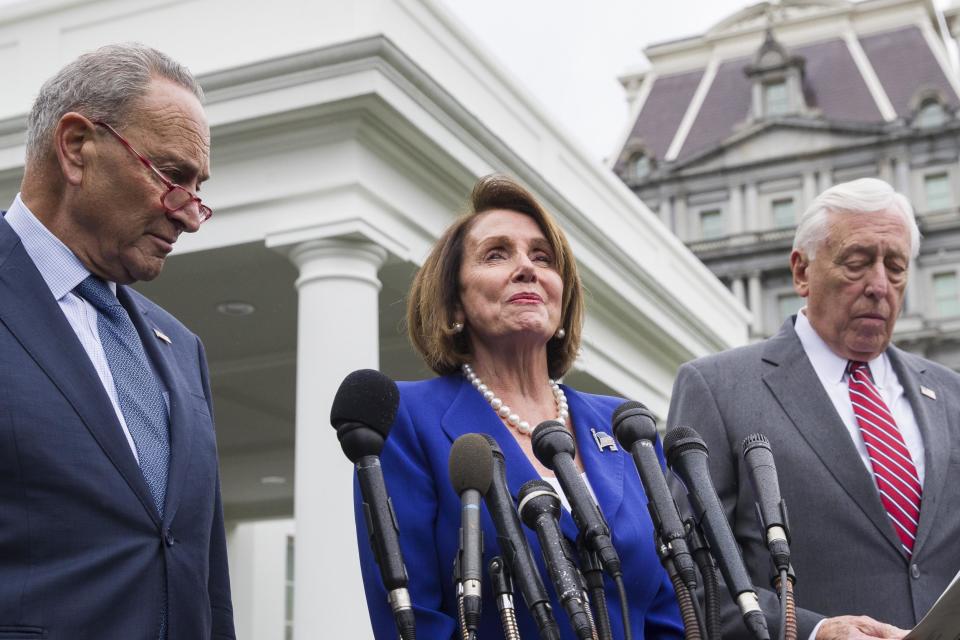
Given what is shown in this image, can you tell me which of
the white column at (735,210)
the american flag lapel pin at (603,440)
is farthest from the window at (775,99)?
the american flag lapel pin at (603,440)

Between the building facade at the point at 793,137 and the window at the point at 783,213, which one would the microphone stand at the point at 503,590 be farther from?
the window at the point at 783,213

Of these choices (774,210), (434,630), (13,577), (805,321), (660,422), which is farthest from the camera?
(774,210)

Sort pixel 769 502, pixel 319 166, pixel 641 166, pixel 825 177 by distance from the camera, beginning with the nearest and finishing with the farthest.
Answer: pixel 769 502 → pixel 319 166 → pixel 825 177 → pixel 641 166

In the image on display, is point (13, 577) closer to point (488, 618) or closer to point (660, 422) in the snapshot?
point (488, 618)

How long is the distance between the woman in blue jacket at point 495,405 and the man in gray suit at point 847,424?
42 cm

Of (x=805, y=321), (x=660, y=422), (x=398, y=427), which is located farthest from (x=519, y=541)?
(x=660, y=422)

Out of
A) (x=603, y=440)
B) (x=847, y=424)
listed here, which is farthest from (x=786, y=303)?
(x=603, y=440)

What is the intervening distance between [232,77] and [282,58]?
0.40 metres

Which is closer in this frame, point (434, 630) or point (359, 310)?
point (434, 630)

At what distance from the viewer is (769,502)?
2.61 metres

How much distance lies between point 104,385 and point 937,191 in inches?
1768

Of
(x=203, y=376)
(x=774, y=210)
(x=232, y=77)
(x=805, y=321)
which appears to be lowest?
(x=203, y=376)

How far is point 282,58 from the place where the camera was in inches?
350

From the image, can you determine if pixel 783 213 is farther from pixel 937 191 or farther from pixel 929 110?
pixel 929 110
